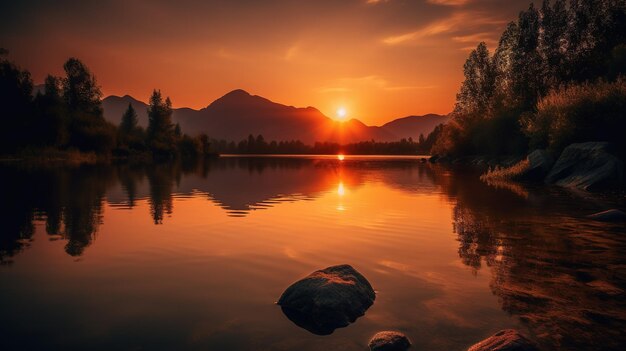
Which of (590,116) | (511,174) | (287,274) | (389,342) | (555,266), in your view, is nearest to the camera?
(389,342)

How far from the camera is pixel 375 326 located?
6.05 m

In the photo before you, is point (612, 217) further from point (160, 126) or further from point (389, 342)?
point (160, 126)

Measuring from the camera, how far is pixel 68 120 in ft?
238

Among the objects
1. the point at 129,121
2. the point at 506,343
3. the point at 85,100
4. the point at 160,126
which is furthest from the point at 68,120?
the point at 506,343

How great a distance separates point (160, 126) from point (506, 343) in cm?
12008

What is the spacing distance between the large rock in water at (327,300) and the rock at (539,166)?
30.6 meters

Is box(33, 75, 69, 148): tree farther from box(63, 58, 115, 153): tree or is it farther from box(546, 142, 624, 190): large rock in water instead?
box(546, 142, 624, 190): large rock in water

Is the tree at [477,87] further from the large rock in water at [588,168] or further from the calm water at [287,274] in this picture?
the calm water at [287,274]

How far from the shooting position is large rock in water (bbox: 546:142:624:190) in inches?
959

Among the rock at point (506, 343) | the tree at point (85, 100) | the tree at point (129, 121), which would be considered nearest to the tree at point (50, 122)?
the tree at point (85, 100)

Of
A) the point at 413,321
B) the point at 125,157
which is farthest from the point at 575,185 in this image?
the point at 125,157

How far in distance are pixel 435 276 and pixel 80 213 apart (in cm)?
1514

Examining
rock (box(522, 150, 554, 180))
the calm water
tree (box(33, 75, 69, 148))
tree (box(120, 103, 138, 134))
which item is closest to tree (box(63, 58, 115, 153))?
tree (box(33, 75, 69, 148))

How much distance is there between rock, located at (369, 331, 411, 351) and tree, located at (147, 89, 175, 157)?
111275 millimetres
